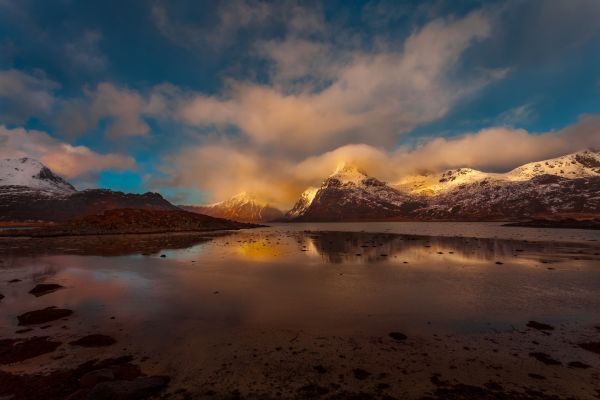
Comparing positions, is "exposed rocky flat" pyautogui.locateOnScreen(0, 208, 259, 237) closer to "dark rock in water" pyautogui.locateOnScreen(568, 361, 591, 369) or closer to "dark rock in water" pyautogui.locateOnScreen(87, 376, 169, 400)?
"dark rock in water" pyautogui.locateOnScreen(87, 376, 169, 400)

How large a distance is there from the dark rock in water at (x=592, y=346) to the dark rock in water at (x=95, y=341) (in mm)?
21772

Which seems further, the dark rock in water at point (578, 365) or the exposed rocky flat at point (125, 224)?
the exposed rocky flat at point (125, 224)

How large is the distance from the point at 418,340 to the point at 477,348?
Answer: 2.50 metres

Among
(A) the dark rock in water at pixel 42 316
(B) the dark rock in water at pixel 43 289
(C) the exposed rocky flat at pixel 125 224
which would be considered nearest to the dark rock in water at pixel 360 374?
(A) the dark rock in water at pixel 42 316

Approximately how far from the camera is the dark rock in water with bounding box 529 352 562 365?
1275 cm

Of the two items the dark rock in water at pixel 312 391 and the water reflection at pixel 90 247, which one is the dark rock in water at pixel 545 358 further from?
the water reflection at pixel 90 247

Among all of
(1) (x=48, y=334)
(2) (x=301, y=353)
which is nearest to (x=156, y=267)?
(1) (x=48, y=334)

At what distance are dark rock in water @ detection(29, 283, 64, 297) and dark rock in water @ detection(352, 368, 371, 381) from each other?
25.1 m

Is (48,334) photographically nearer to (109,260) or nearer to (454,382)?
(454,382)

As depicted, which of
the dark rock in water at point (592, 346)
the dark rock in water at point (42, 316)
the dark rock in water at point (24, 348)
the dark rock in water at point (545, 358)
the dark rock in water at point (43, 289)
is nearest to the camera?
the dark rock in water at point (545, 358)

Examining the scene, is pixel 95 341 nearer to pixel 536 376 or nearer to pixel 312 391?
pixel 312 391

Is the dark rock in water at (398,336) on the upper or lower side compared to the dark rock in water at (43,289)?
lower

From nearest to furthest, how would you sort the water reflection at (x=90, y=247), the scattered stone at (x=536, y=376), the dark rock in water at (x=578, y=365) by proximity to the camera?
the scattered stone at (x=536, y=376)
the dark rock in water at (x=578, y=365)
the water reflection at (x=90, y=247)

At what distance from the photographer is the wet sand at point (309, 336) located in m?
11.1
